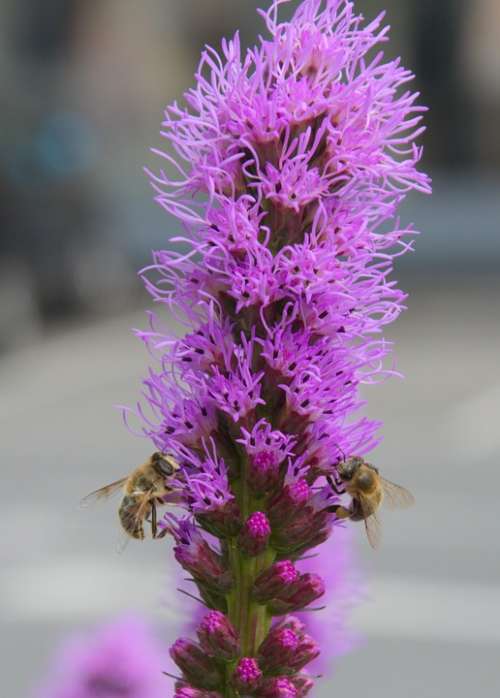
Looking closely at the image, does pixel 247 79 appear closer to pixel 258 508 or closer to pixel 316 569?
pixel 258 508

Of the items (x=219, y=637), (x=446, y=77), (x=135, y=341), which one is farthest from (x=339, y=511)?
(x=446, y=77)

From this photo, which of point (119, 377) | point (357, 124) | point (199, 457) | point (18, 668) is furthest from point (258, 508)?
point (119, 377)

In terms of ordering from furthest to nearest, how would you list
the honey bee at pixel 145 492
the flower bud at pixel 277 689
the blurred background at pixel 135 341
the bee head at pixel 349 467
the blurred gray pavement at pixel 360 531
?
the blurred background at pixel 135 341 < the blurred gray pavement at pixel 360 531 < the honey bee at pixel 145 492 < the bee head at pixel 349 467 < the flower bud at pixel 277 689

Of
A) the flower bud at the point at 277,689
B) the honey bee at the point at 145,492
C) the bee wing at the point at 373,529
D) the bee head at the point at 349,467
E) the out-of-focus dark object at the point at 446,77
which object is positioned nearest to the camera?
the flower bud at the point at 277,689

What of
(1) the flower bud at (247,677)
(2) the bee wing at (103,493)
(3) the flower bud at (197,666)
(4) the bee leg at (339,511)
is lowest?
(1) the flower bud at (247,677)

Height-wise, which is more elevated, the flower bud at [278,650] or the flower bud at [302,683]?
the flower bud at [278,650]

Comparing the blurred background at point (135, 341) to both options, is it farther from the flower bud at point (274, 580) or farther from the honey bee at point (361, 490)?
the flower bud at point (274, 580)

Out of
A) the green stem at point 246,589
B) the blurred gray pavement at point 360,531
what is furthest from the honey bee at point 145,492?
the blurred gray pavement at point 360,531
